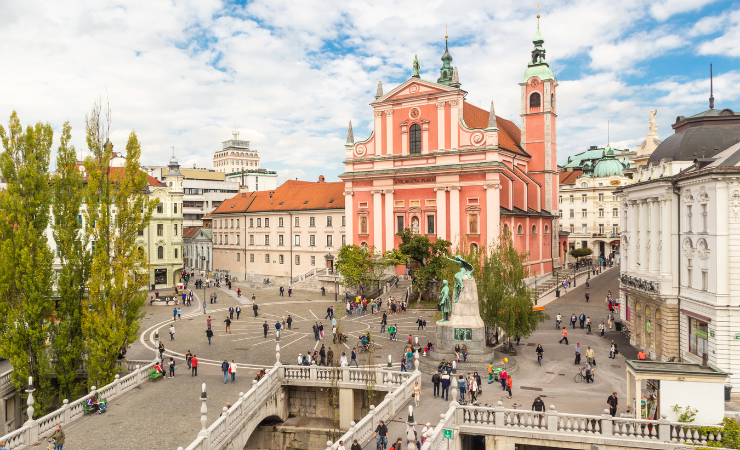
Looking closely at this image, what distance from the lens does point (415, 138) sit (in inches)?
2146

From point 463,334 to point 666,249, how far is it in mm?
11659

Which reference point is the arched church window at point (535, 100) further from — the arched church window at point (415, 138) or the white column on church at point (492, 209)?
the white column on church at point (492, 209)

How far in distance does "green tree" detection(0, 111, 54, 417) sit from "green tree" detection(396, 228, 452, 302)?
27990 mm

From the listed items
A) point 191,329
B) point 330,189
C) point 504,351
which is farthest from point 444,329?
point 330,189

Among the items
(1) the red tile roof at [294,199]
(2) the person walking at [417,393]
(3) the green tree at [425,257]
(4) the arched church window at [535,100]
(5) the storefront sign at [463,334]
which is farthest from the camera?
(1) the red tile roof at [294,199]

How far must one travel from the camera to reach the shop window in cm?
2488

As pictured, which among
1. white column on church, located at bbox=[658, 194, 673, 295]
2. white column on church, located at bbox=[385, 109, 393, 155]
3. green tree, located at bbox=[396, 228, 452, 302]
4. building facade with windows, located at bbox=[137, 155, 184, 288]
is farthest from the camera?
building facade with windows, located at bbox=[137, 155, 184, 288]

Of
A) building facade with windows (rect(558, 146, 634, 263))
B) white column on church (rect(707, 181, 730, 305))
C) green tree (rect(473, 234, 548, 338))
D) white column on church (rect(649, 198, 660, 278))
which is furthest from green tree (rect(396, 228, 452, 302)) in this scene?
building facade with windows (rect(558, 146, 634, 263))

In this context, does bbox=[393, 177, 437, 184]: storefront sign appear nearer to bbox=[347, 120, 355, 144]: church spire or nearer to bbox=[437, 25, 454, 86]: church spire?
bbox=[347, 120, 355, 144]: church spire

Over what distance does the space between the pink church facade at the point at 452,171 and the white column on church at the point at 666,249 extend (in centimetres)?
2067

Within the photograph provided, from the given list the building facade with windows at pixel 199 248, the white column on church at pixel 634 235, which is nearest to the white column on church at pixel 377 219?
the white column on church at pixel 634 235

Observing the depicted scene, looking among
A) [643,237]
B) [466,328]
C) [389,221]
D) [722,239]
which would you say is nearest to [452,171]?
[389,221]

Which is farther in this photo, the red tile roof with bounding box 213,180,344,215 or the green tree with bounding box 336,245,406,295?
the red tile roof with bounding box 213,180,344,215

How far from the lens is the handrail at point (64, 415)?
60.4ft
